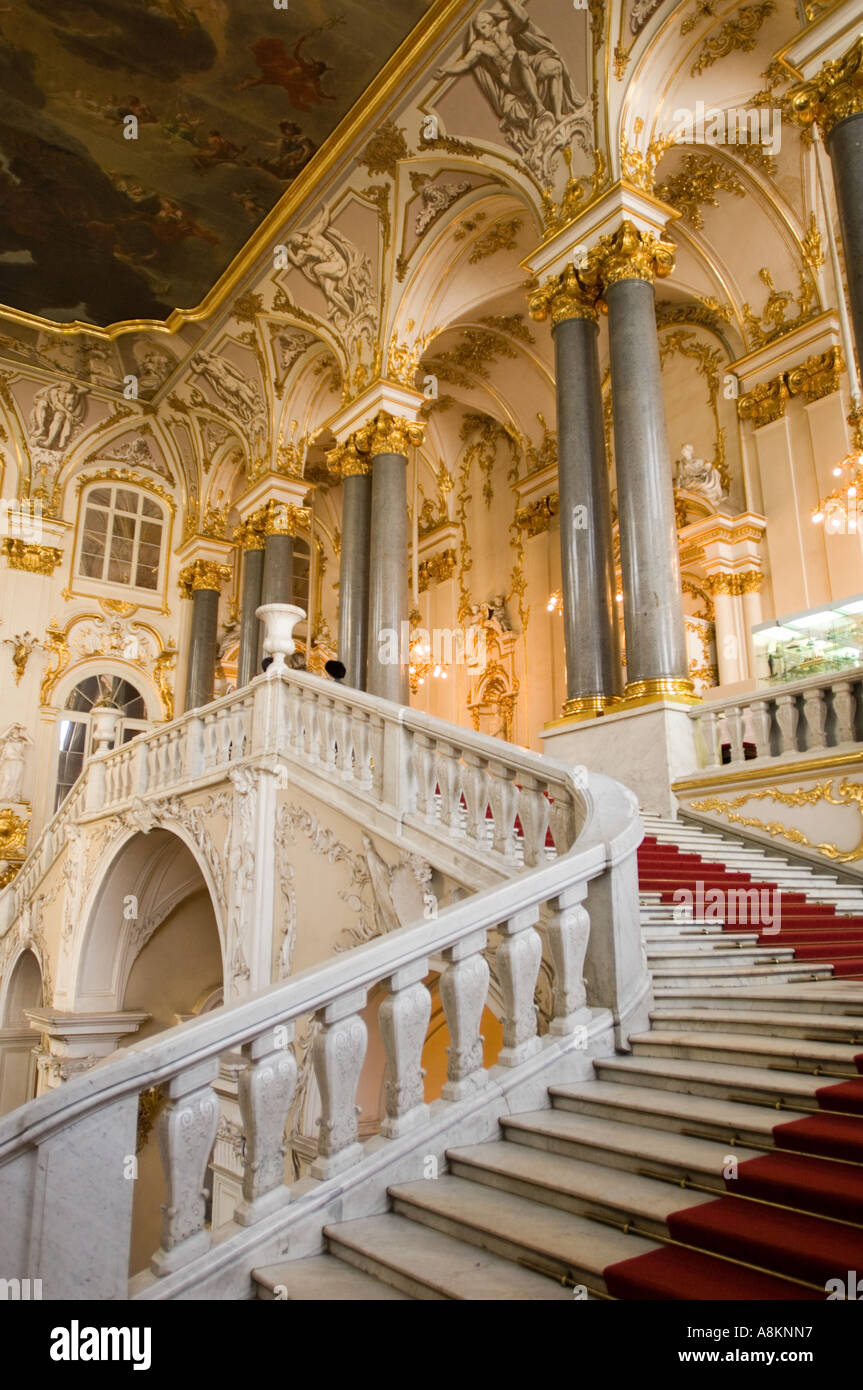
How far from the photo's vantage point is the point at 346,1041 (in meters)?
2.91

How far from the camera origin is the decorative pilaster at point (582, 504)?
31.5ft

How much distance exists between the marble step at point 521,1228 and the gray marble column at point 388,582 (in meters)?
9.19

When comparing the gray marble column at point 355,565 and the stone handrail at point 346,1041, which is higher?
the gray marble column at point 355,565

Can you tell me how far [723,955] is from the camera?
4629 mm

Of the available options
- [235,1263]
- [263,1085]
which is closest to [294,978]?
[263,1085]

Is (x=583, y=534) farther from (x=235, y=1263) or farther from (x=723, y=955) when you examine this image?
(x=235, y=1263)

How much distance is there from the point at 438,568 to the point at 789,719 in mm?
12395

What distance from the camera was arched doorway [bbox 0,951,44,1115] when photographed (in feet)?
44.3

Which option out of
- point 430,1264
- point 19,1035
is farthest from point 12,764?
point 430,1264

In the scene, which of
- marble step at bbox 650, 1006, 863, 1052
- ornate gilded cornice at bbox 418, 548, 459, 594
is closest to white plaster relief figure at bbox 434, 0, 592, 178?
ornate gilded cornice at bbox 418, 548, 459, 594

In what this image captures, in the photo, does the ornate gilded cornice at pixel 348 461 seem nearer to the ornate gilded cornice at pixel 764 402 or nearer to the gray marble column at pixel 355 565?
the gray marble column at pixel 355 565

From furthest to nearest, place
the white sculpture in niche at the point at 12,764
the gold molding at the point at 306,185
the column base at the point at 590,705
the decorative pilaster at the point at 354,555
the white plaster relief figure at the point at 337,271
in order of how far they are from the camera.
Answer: the white sculpture in niche at the point at 12,764
the decorative pilaster at the point at 354,555
the white plaster relief figure at the point at 337,271
the gold molding at the point at 306,185
the column base at the point at 590,705

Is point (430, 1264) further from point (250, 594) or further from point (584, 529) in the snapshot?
point (250, 594)

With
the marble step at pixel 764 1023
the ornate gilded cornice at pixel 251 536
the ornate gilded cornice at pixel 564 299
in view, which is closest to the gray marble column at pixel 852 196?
the ornate gilded cornice at pixel 564 299
